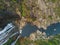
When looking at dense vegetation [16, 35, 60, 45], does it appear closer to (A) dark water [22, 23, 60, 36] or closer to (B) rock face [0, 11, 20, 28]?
(A) dark water [22, 23, 60, 36]

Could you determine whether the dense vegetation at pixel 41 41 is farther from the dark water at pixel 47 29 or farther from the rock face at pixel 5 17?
the rock face at pixel 5 17

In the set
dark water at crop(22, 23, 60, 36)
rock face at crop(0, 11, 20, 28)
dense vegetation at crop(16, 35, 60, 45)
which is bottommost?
dense vegetation at crop(16, 35, 60, 45)

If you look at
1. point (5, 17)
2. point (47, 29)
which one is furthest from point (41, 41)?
point (5, 17)

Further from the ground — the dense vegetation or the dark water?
the dark water

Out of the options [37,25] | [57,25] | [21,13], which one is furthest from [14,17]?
[57,25]

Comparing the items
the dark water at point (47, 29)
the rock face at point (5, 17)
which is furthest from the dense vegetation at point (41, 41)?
the rock face at point (5, 17)

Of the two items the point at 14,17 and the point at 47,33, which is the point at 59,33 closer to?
the point at 47,33

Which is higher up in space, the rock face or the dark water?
the rock face

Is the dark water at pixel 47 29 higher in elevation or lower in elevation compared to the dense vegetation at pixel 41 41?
higher

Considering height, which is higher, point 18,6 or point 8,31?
point 18,6

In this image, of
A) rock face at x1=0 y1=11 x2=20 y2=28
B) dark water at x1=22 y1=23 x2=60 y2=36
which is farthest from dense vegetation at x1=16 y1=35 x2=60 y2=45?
rock face at x1=0 y1=11 x2=20 y2=28

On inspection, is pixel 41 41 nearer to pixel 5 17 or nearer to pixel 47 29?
pixel 47 29
